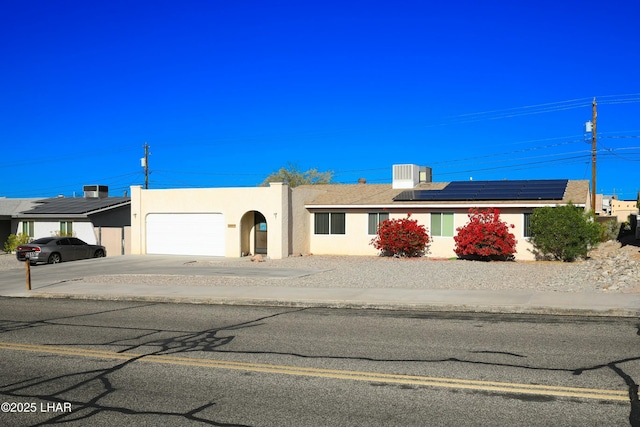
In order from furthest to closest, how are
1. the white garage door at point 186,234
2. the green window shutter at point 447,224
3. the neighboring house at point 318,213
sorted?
the white garage door at point 186,234
the green window shutter at point 447,224
the neighboring house at point 318,213

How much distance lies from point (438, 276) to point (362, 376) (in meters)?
14.1

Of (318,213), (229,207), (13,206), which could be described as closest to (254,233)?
(229,207)

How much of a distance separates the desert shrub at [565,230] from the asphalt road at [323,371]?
1527 cm

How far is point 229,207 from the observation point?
3262cm

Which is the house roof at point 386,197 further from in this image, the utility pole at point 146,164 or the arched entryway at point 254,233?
the utility pole at point 146,164

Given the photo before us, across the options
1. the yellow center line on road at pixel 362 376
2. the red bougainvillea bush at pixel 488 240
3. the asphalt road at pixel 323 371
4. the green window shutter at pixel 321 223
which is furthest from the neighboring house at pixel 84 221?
the yellow center line on road at pixel 362 376

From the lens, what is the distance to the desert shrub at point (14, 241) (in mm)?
39156

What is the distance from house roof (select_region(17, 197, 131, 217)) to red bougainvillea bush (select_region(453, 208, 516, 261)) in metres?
21.8

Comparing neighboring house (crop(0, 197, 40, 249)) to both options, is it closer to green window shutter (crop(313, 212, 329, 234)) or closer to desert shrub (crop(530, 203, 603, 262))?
green window shutter (crop(313, 212, 329, 234))

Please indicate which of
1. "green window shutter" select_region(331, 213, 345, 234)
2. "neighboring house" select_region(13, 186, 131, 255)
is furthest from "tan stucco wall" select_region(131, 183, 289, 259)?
Answer: "green window shutter" select_region(331, 213, 345, 234)

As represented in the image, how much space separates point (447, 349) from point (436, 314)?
13.2 ft

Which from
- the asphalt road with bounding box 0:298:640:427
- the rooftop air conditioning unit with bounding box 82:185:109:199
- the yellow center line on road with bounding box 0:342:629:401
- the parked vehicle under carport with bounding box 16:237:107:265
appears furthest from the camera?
the rooftop air conditioning unit with bounding box 82:185:109:199

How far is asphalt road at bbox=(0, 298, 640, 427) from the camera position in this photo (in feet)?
21.0

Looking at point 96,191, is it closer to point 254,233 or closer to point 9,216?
point 9,216
